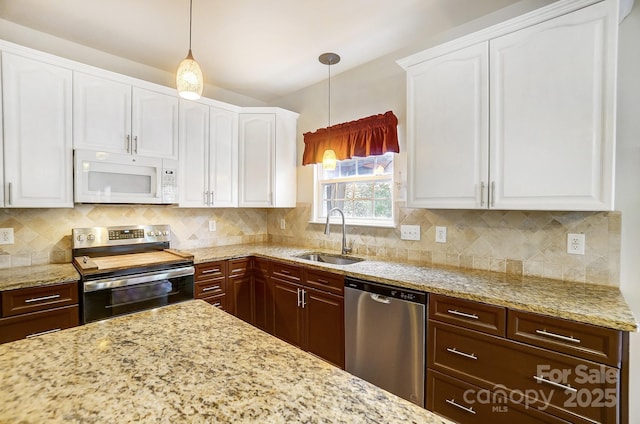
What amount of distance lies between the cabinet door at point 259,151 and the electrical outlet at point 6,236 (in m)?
1.81

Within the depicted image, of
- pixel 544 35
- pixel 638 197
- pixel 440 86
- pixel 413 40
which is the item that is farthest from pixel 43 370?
pixel 413 40

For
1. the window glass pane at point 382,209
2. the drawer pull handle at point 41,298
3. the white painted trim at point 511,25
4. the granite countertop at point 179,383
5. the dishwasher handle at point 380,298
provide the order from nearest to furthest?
the granite countertop at point 179,383, the white painted trim at point 511,25, the drawer pull handle at point 41,298, the dishwasher handle at point 380,298, the window glass pane at point 382,209

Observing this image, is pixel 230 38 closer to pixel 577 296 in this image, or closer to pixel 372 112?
pixel 372 112

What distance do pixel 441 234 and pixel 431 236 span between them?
0.28 ft

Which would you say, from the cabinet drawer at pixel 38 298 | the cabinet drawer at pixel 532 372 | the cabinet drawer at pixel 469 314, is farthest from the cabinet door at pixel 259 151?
the cabinet drawer at pixel 532 372

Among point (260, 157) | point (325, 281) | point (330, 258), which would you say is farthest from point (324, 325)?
point (260, 157)

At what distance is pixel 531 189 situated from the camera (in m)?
1.77

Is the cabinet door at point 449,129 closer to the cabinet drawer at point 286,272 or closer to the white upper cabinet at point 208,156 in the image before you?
the cabinet drawer at point 286,272

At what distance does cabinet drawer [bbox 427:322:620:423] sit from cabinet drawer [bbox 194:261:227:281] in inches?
73.9

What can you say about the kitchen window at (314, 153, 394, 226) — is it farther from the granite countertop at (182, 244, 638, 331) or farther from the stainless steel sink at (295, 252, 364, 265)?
the granite countertop at (182, 244, 638, 331)

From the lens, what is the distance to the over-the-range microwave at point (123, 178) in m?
2.36

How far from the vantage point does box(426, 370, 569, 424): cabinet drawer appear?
1.50m

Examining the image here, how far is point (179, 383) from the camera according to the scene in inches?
31.8

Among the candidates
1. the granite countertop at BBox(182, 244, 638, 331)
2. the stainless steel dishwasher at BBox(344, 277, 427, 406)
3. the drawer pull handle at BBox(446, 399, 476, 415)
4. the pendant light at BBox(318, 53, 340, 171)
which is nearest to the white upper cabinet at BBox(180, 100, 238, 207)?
the pendant light at BBox(318, 53, 340, 171)
